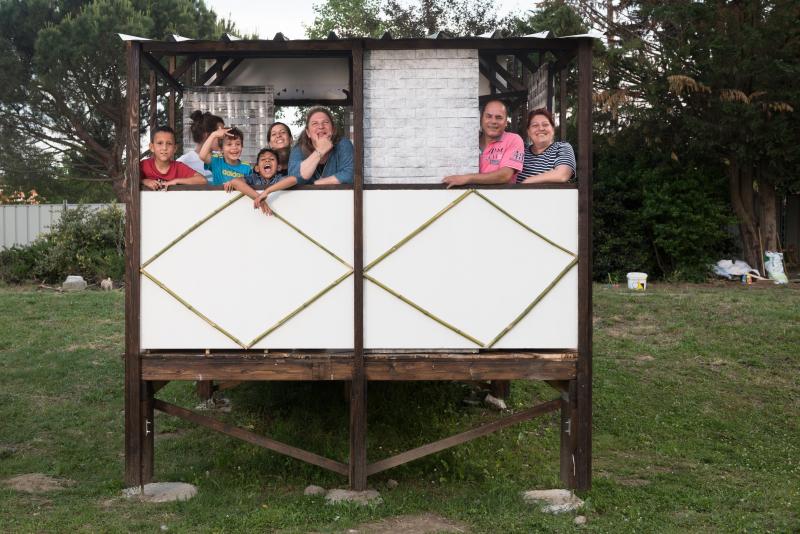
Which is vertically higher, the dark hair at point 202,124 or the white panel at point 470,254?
the dark hair at point 202,124

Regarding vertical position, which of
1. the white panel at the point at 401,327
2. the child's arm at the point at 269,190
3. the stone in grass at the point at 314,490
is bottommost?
the stone in grass at the point at 314,490

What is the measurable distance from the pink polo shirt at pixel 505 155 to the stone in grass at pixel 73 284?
1179 centimetres

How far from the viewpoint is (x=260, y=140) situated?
901 centimetres

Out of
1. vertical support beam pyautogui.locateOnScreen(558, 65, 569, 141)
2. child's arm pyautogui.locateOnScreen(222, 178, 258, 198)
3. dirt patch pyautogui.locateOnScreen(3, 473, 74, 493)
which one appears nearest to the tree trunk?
vertical support beam pyautogui.locateOnScreen(558, 65, 569, 141)

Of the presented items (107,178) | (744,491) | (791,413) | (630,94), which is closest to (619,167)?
(630,94)

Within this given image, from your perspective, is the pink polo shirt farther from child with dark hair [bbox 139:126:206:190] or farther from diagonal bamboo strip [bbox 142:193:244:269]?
child with dark hair [bbox 139:126:206:190]

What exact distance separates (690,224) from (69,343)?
11994 millimetres

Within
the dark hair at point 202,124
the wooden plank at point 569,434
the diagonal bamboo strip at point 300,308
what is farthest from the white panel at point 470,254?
the dark hair at point 202,124

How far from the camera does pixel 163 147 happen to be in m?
6.15

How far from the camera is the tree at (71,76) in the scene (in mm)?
21391

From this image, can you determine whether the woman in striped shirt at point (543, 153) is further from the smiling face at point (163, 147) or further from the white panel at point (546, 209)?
the smiling face at point (163, 147)

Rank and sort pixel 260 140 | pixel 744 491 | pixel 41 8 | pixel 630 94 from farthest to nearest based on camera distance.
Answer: pixel 41 8, pixel 630 94, pixel 260 140, pixel 744 491

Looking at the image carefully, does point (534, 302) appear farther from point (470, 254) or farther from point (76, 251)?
point (76, 251)

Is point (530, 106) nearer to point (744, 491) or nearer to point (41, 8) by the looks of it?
point (744, 491)
